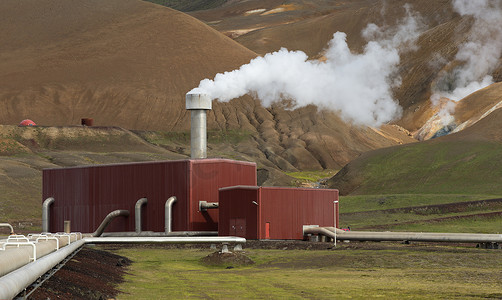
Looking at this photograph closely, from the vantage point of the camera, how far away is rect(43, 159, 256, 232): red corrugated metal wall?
68.8m

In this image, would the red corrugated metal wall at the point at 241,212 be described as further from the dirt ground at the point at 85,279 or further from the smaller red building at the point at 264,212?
the dirt ground at the point at 85,279

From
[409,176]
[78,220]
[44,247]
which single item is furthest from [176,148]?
[44,247]

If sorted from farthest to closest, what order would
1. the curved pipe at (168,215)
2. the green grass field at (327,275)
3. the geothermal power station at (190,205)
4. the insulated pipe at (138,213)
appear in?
the insulated pipe at (138,213) < the curved pipe at (168,215) < the geothermal power station at (190,205) < the green grass field at (327,275)

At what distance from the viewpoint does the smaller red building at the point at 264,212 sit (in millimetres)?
64375

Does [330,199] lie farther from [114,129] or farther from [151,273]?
[114,129]

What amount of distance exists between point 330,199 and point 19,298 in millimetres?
49817

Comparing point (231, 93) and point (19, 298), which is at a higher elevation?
point (231, 93)

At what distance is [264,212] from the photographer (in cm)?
6450

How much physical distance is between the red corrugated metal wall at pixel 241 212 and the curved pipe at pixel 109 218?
384 inches

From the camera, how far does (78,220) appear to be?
73.9 meters

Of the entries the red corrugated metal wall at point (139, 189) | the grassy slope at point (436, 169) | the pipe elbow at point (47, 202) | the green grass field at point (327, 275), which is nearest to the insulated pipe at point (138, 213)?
the red corrugated metal wall at point (139, 189)

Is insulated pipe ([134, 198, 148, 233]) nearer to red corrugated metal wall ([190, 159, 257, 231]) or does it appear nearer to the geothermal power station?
the geothermal power station

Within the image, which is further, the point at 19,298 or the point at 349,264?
the point at 349,264

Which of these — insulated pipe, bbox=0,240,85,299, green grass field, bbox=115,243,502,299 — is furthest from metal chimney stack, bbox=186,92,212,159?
insulated pipe, bbox=0,240,85,299
